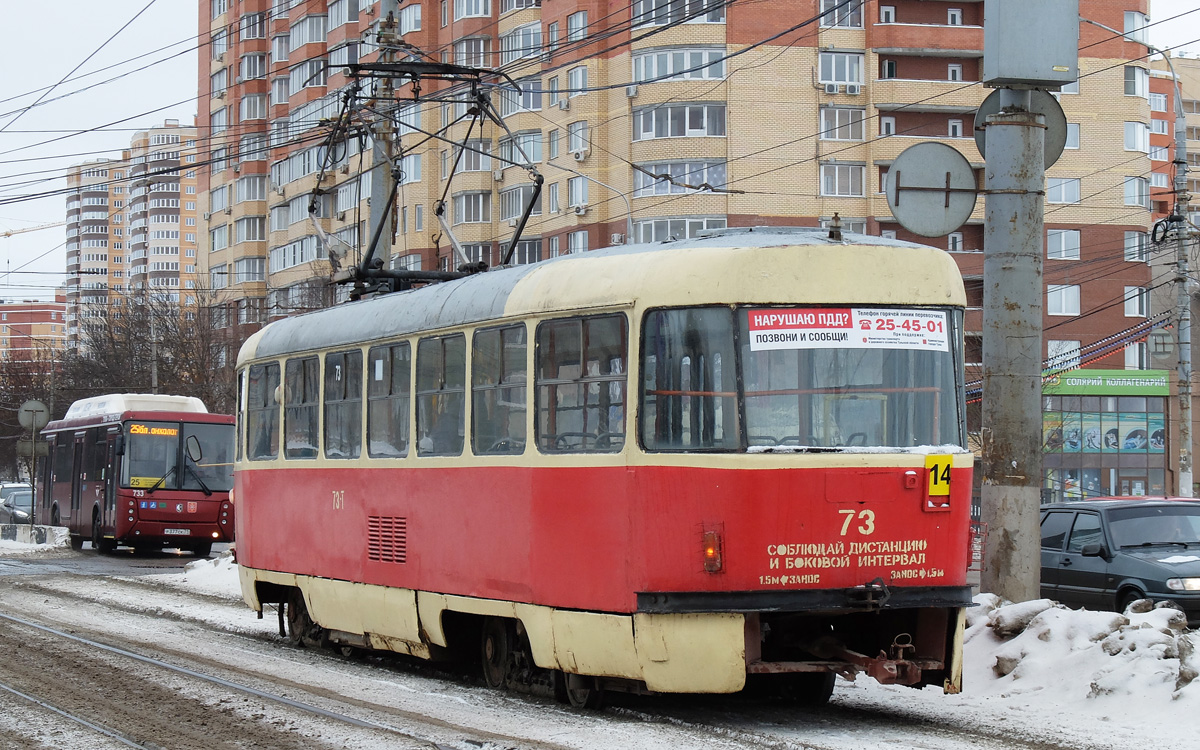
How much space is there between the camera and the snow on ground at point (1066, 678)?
29.6 feet

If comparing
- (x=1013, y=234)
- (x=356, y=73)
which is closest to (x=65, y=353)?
(x=356, y=73)

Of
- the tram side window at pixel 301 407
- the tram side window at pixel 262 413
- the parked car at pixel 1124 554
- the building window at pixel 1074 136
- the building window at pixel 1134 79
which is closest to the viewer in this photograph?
the tram side window at pixel 301 407

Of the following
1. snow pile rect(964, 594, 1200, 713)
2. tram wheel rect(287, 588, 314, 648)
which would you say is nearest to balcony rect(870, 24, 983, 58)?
tram wheel rect(287, 588, 314, 648)

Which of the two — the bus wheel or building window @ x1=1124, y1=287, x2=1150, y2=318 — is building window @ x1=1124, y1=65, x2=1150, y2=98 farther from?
the bus wheel

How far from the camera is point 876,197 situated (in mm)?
55875

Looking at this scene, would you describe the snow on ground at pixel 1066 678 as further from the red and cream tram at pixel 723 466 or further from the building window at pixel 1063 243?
the building window at pixel 1063 243

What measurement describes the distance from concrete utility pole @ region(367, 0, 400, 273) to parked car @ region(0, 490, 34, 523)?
3271 cm

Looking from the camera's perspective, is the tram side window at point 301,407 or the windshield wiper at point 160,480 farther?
the windshield wiper at point 160,480

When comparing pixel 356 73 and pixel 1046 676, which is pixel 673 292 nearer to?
pixel 1046 676

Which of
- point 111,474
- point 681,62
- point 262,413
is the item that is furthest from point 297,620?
point 681,62

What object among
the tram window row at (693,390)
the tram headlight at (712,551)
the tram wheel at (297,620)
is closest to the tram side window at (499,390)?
the tram window row at (693,390)

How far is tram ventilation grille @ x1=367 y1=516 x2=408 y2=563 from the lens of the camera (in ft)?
38.3

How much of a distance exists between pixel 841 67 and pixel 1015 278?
151 ft

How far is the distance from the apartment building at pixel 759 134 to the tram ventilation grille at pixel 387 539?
36601 millimetres
